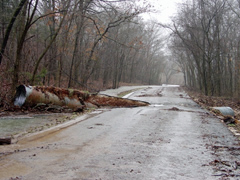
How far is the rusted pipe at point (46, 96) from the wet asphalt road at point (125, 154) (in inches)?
130

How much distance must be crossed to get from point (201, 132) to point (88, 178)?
4.27 metres

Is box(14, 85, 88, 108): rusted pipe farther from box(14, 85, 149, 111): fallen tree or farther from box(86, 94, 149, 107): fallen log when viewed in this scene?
box(86, 94, 149, 107): fallen log

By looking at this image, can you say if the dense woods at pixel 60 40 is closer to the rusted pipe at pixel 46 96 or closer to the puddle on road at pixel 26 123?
the rusted pipe at pixel 46 96

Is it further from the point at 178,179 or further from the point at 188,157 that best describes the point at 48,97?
the point at 178,179

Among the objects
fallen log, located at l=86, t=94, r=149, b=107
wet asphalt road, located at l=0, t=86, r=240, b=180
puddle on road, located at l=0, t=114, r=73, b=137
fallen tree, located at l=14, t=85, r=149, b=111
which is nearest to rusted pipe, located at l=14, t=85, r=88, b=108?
fallen tree, located at l=14, t=85, r=149, b=111

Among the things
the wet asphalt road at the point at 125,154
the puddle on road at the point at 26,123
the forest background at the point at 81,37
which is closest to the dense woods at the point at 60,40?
the forest background at the point at 81,37

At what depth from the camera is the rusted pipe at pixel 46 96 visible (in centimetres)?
1016

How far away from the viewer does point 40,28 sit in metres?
23.9

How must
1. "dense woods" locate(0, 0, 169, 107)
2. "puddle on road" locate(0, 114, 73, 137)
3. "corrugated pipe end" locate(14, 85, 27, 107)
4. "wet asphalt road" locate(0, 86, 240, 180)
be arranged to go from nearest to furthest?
"wet asphalt road" locate(0, 86, 240, 180) < "puddle on road" locate(0, 114, 73, 137) < "corrugated pipe end" locate(14, 85, 27, 107) < "dense woods" locate(0, 0, 169, 107)

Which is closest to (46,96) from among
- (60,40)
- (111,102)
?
(111,102)

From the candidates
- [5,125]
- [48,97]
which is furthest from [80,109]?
[5,125]

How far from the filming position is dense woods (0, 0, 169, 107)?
12.0m

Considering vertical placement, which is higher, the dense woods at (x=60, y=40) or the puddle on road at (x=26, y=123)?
the dense woods at (x=60, y=40)

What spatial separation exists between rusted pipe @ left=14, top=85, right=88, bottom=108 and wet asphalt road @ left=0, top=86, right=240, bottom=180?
10.8 feet
